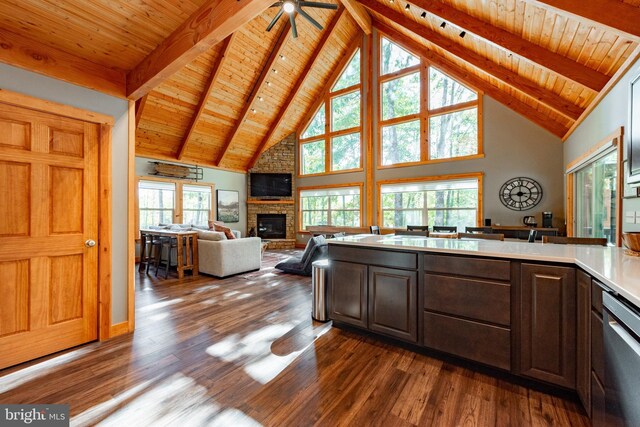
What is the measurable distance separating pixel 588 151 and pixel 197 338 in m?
5.48

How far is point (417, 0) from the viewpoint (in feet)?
14.1

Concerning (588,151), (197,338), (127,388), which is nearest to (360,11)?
(588,151)

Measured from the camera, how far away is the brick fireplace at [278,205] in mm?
9469

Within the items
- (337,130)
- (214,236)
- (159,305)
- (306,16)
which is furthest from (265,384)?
(337,130)

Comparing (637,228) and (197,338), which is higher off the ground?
(637,228)

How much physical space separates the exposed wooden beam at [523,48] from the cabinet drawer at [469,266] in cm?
293

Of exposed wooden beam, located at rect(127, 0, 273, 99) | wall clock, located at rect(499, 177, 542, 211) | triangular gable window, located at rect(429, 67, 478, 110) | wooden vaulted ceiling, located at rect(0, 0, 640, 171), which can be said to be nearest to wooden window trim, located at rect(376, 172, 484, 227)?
wall clock, located at rect(499, 177, 542, 211)

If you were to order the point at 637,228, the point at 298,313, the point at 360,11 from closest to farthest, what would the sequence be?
the point at 637,228 < the point at 298,313 < the point at 360,11

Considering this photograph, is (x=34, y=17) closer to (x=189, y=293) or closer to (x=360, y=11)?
(x=189, y=293)

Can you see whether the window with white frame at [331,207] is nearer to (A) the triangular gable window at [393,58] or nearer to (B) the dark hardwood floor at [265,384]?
(A) the triangular gable window at [393,58]

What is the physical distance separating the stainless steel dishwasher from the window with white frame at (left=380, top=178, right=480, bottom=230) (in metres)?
5.85

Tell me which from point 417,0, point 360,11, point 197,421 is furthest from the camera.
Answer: point 360,11

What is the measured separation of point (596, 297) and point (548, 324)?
0.41 m

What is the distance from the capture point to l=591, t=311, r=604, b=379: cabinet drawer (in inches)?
51.8
